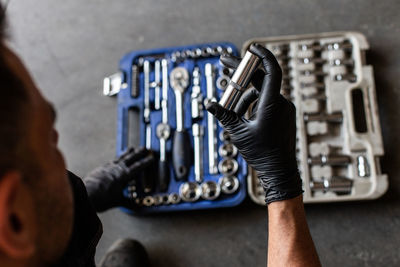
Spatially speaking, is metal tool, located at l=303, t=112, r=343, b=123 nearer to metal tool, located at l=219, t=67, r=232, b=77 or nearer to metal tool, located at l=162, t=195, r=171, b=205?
metal tool, located at l=219, t=67, r=232, b=77

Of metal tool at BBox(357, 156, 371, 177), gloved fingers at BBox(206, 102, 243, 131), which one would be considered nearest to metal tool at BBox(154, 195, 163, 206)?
gloved fingers at BBox(206, 102, 243, 131)

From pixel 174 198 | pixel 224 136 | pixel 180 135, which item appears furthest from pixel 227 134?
pixel 174 198

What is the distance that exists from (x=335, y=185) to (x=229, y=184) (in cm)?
31

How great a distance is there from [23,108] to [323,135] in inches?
37.0

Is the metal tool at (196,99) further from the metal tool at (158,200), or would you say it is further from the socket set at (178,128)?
the metal tool at (158,200)

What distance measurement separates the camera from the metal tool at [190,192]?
4.15ft

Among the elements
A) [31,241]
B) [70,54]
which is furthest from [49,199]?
[70,54]

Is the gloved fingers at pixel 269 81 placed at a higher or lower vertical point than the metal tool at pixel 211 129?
higher

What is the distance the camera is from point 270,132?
0.88m

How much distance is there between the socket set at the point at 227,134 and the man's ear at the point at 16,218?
749 millimetres

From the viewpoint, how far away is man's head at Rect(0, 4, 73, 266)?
1.69 ft

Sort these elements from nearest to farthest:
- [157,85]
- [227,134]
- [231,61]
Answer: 1. [231,61]
2. [227,134]
3. [157,85]

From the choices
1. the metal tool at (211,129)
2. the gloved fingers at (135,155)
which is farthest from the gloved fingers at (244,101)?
the gloved fingers at (135,155)

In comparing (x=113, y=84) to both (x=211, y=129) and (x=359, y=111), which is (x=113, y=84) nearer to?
(x=211, y=129)
